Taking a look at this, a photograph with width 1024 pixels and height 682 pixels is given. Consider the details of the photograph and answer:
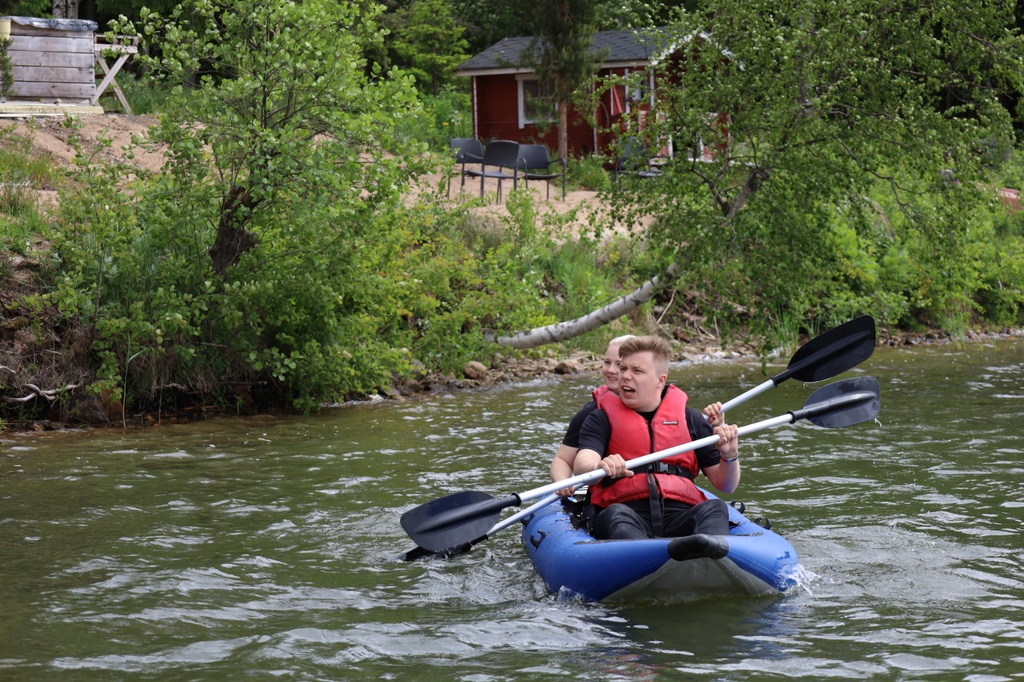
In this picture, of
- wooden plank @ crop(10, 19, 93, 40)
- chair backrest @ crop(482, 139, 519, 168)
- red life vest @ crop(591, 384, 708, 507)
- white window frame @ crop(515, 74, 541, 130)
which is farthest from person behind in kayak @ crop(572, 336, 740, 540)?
white window frame @ crop(515, 74, 541, 130)

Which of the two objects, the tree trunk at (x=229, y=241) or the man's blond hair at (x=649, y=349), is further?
the tree trunk at (x=229, y=241)

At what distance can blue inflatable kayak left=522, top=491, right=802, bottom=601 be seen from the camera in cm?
500

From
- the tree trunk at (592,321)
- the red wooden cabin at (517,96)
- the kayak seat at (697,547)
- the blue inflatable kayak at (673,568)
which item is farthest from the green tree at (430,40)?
the kayak seat at (697,547)

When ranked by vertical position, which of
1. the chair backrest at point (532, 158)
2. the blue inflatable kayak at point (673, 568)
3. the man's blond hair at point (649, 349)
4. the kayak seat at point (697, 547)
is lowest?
the blue inflatable kayak at point (673, 568)

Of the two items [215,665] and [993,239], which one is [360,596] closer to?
[215,665]

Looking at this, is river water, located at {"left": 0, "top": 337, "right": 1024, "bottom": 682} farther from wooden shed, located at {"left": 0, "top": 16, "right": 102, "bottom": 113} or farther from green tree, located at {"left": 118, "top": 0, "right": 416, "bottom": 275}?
wooden shed, located at {"left": 0, "top": 16, "right": 102, "bottom": 113}

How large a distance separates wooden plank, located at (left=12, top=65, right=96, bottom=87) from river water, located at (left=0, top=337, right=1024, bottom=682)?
8394mm

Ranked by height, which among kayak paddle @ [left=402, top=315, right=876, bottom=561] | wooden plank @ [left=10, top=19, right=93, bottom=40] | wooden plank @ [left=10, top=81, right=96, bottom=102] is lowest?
kayak paddle @ [left=402, top=315, right=876, bottom=561]

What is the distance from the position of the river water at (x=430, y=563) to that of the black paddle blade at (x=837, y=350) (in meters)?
0.77

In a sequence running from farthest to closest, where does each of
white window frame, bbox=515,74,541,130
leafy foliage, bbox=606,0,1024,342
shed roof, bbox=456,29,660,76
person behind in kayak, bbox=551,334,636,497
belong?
white window frame, bbox=515,74,541,130
shed roof, bbox=456,29,660,76
leafy foliage, bbox=606,0,1024,342
person behind in kayak, bbox=551,334,636,497

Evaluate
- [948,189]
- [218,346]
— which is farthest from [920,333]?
[218,346]

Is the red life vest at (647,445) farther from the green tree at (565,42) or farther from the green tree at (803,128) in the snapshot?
the green tree at (565,42)

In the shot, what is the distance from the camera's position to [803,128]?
32.3ft

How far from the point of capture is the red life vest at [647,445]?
5.70 metres
